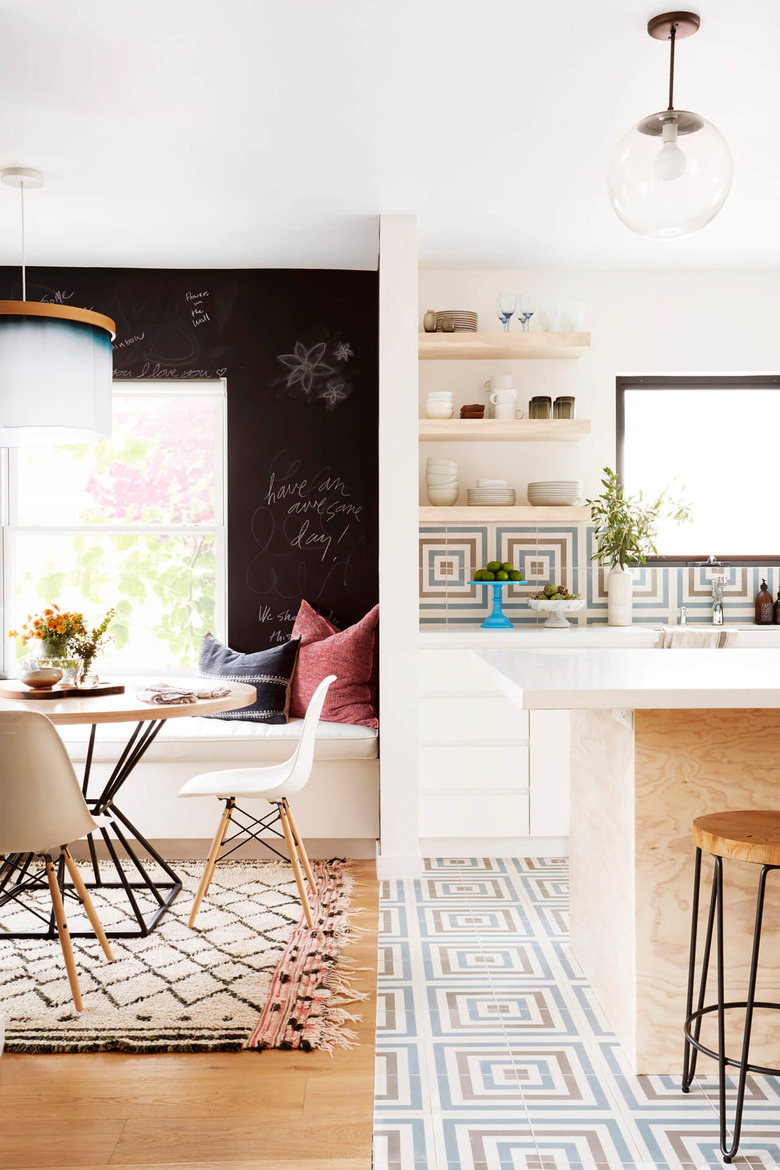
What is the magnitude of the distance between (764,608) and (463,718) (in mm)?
1672

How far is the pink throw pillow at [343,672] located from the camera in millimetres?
4336

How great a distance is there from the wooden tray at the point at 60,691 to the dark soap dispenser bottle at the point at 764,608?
3035 mm

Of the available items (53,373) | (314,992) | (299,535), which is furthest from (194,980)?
(299,535)

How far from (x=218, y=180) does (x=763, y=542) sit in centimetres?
310

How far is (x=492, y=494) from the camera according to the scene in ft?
14.8

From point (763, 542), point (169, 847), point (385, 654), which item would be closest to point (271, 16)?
point (385, 654)

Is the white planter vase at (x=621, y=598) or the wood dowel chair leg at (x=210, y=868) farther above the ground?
the white planter vase at (x=621, y=598)

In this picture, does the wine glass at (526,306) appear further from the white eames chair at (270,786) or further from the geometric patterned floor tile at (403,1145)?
the geometric patterned floor tile at (403,1145)

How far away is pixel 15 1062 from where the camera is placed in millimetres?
2445

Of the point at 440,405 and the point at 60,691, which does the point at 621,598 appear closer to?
the point at 440,405

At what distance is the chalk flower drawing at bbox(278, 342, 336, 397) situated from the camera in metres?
4.72

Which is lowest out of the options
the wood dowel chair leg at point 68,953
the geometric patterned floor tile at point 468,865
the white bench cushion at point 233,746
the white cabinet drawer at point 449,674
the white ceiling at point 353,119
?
the geometric patterned floor tile at point 468,865

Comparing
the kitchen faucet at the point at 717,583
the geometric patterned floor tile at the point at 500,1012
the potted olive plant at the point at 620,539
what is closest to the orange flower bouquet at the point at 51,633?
the geometric patterned floor tile at the point at 500,1012

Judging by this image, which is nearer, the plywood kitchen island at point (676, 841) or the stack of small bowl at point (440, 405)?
the plywood kitchen island at point (676, 841)
